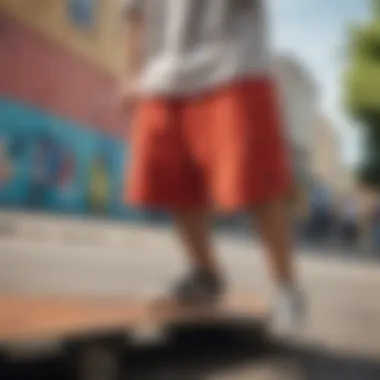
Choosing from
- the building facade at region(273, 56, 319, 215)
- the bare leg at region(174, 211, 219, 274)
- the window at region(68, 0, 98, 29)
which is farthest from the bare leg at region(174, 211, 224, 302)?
the window at region(68, 0, 98, 29)

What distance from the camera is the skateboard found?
2.48 feet

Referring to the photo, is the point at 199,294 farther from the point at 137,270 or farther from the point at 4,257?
the point at 4,257

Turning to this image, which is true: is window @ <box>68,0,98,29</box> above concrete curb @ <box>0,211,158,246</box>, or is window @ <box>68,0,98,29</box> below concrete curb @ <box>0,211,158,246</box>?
above

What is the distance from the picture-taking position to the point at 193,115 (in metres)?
0.90

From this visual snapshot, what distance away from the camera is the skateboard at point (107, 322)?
2.48ft

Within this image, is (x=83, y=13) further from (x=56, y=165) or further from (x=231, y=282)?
(x=231, y=282)

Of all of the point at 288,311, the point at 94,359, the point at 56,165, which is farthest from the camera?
the point at 56,165

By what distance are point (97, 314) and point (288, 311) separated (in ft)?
0.76

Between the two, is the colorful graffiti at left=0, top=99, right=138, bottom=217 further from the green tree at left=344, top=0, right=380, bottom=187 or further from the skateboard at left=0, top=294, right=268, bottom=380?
the green tree at left=344, top=0, right=380, bottom=187

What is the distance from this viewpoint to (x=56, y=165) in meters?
1.02

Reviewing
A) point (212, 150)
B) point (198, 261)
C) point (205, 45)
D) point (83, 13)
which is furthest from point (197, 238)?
point (83, 13)

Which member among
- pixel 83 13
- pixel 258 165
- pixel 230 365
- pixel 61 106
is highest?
pixel 83 13

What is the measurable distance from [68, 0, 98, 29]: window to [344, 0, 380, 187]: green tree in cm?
35

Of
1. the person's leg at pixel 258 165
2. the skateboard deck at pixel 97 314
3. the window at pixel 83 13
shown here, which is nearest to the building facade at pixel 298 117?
the person's leg at pixel 258 165
